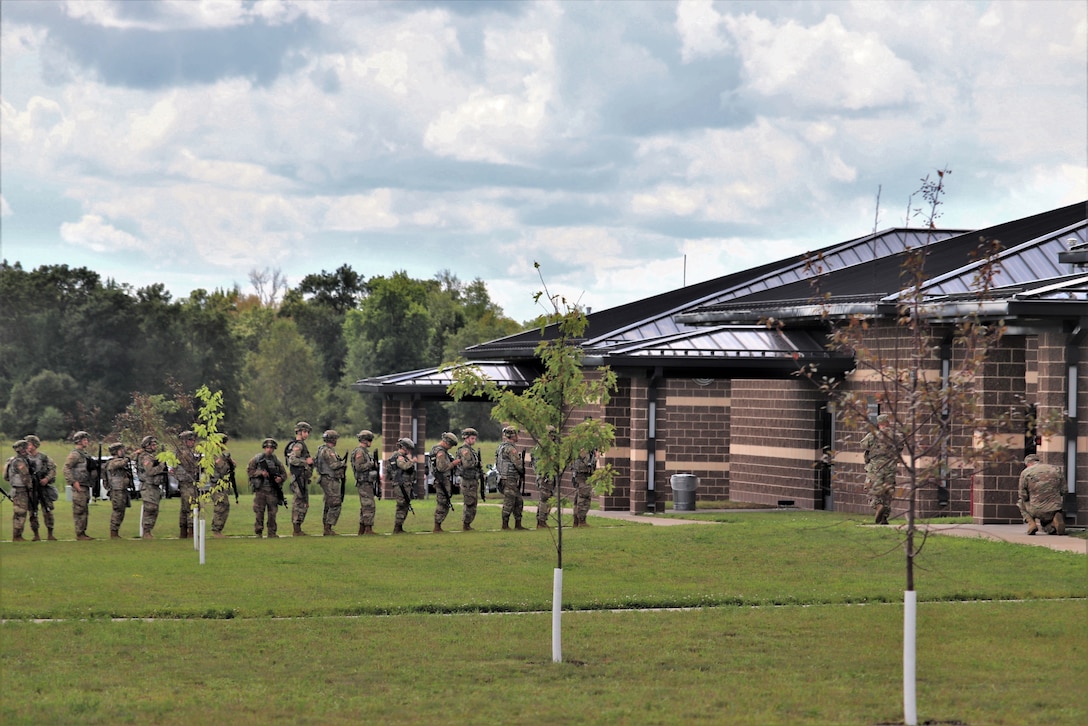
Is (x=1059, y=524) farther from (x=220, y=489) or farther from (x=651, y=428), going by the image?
(x=220, y=489)

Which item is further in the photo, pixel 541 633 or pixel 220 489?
pixel 220 489

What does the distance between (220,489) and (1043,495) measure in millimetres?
13126

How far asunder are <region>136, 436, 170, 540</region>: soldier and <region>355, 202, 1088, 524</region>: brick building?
8809mm

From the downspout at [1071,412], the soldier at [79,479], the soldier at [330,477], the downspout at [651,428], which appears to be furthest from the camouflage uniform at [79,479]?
the downspout at [1071,412]

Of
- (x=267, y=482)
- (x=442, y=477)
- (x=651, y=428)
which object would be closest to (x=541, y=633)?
(x=442, y=477)

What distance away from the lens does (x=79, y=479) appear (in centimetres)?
2495

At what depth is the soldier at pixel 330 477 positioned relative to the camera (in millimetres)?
25516

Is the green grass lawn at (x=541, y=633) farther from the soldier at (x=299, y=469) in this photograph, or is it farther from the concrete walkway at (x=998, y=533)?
the soldier at (x=299, y=469)

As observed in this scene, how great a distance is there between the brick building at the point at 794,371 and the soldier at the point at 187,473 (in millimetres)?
8340

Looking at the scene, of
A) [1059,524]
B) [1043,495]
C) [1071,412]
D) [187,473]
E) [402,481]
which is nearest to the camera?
[1043,495]

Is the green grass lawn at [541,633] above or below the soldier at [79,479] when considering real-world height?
below

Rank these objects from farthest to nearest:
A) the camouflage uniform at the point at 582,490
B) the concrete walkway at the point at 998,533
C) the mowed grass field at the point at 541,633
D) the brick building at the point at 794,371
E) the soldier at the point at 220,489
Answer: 1. the camouflage uniform at the point at 582,490
2. the soldier at the point at 220,489
3. the brick building at the point at 794,371
4. the concrete walkway at the point at 998,533
5. the mowed grass field at the point at 541,633

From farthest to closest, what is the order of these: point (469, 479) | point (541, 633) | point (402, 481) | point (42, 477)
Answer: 1. point (469, 479)
2. point (402, 481)
3. point (42, 477)
4. point (541, 633)

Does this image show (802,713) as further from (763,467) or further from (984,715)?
(763,467)
